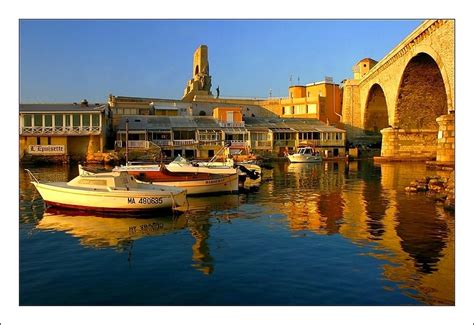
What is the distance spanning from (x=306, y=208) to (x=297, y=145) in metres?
39.4

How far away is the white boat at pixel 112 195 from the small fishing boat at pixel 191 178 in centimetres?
413

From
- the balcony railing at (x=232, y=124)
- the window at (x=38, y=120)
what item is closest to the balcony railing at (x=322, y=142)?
the balcony railing at (x=232, y=124)

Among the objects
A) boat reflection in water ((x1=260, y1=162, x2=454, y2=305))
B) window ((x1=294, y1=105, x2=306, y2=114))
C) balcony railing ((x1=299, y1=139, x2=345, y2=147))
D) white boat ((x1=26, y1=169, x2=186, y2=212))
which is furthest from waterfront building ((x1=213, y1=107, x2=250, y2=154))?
white boat ((x1=26, y1=169, x2=186, y2=212))

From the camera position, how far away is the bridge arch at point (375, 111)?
71688mm

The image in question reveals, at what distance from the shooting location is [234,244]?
12836 mm

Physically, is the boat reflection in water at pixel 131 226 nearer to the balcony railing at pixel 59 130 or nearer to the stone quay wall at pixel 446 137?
the stone quay wall at pixel 446 137

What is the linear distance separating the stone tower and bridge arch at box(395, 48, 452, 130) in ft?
124

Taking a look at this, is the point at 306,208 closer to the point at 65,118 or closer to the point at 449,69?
the point at 449,69

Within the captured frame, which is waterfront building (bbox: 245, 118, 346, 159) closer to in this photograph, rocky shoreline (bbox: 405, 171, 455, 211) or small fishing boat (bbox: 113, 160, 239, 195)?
small fishing boat (bbox: 113, 160, 239, 195)

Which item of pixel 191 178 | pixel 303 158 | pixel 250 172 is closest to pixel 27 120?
pixel 250 172

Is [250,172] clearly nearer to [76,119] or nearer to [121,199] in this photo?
[121,199]

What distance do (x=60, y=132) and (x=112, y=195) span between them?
114ft

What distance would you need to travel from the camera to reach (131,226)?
15.4 metres

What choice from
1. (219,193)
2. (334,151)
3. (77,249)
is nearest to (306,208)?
(219,193)
